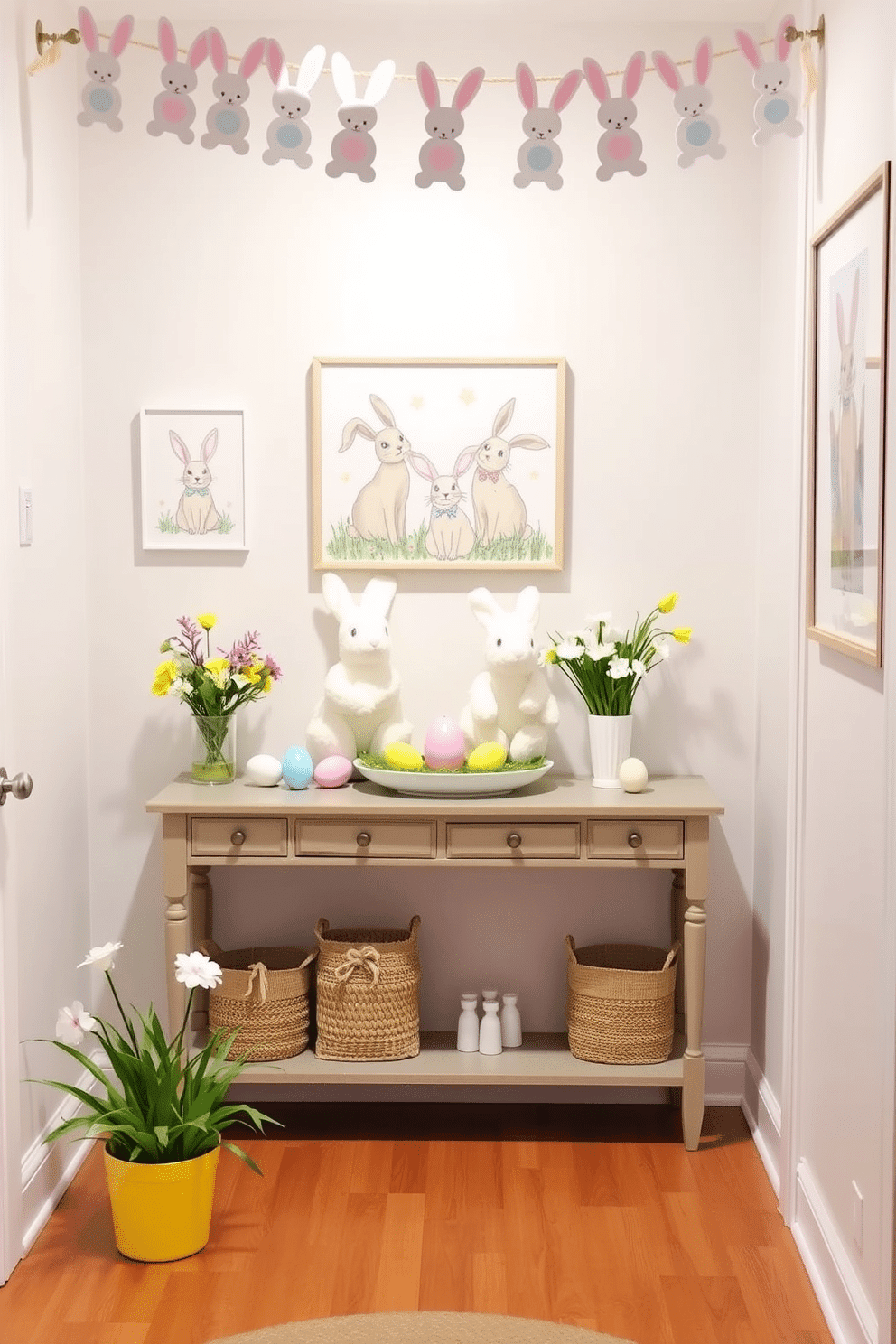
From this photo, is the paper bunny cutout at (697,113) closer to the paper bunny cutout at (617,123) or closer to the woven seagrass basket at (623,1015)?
the paper bunny cutout at (617,123)

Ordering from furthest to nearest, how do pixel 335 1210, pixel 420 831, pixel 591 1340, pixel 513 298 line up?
pixel 513 298 < pixel 420 831 < pixel 335 1210 < pixel 591 1340

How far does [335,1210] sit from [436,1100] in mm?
628

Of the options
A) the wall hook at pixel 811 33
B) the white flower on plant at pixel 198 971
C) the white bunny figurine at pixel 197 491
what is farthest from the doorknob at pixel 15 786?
the wall hook at pixel 811 33

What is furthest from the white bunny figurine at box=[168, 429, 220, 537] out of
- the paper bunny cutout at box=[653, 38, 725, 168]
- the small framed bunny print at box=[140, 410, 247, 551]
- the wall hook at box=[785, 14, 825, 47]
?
the wall hook at box=[785, 14, 825, 47]

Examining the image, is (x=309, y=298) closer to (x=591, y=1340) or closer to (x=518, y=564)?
(x=518, y=564)

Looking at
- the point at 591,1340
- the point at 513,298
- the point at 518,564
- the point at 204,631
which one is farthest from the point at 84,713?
the point at 591,1340

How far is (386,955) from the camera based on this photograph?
124 inches

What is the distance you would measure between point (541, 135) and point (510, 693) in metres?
1.34

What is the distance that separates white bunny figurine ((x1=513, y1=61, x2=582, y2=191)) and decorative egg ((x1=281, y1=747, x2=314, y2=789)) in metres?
1.42

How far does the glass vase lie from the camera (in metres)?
3.18

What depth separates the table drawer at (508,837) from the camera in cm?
304

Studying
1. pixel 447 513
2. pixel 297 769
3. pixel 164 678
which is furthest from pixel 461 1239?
pixel 447 513

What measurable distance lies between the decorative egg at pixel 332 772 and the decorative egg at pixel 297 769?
23 millimetres

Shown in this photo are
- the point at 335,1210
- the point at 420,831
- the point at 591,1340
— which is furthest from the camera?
the point at 420,831
